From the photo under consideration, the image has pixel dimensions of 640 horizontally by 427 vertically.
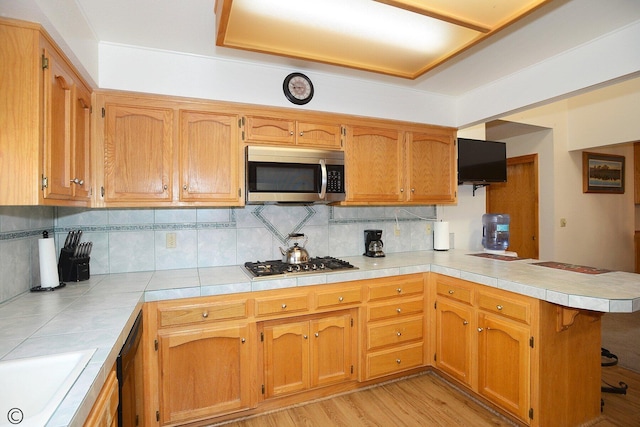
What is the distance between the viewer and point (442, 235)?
3256 millimetres

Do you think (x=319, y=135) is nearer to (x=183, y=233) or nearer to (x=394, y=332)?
(x=183, y=233)

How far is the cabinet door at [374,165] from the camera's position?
8.64ft

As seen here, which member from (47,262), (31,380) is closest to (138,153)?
(47,262)

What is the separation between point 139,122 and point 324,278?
5.17 ft

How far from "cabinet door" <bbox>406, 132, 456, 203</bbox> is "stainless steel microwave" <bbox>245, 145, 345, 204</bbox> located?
70cm

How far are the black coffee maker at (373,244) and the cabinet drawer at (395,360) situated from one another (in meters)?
0.79

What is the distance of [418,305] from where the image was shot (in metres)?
2.60

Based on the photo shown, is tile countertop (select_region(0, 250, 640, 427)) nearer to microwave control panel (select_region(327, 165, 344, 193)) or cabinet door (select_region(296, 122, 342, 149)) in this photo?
microwave control panel (select_region(327, 165, 344, 193))

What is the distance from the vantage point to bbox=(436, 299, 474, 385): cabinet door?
2.32m

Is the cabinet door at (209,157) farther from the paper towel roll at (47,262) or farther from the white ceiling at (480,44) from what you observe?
the paper towel roll at (47,262)

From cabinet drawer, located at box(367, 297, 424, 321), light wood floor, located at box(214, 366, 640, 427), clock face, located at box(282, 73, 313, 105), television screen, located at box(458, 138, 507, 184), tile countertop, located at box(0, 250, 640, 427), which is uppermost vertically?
clock face, located at box(282, 73, 313, 105)

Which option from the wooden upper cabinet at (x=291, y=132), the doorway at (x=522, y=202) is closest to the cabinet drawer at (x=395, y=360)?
the wooden upper cabinet at (x=291, y=132)

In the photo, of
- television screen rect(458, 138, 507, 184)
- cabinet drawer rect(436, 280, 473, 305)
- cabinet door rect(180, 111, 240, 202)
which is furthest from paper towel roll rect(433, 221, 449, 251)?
cabinet door rect(180, 111, 240, 202)

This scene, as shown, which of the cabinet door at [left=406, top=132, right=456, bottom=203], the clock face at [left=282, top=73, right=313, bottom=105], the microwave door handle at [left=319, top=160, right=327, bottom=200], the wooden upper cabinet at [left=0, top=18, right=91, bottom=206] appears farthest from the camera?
the cabinet door at [left=406, top=132, right=456, bottom=203]
